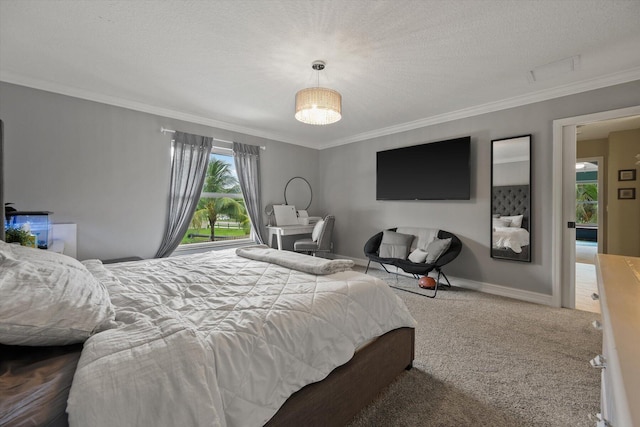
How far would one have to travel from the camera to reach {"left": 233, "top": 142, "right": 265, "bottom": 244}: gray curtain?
4.42 m

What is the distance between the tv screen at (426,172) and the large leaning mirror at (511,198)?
333 mm

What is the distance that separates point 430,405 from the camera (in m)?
1.57

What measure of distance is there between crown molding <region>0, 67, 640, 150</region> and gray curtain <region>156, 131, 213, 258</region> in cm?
34

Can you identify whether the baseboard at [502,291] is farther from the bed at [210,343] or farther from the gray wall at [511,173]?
the bed at [210,343]

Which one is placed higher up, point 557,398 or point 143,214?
point 143,214

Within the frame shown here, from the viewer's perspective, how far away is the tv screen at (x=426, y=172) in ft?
12.1

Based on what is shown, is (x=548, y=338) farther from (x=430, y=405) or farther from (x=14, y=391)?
(x=14, y=391)

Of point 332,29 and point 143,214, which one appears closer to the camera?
point 332,29

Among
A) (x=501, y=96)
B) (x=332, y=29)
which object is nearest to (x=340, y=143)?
(x=501, y=96)

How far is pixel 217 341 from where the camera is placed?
98 centimetres

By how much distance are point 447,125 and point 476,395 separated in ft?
11.1

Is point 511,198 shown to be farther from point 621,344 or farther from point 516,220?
point 621,344

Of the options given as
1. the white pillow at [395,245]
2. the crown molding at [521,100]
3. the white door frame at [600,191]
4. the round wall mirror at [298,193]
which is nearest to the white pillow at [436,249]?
the white pillow at [395,245]

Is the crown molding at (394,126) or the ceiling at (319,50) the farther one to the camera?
the crown molding at (394,126)
